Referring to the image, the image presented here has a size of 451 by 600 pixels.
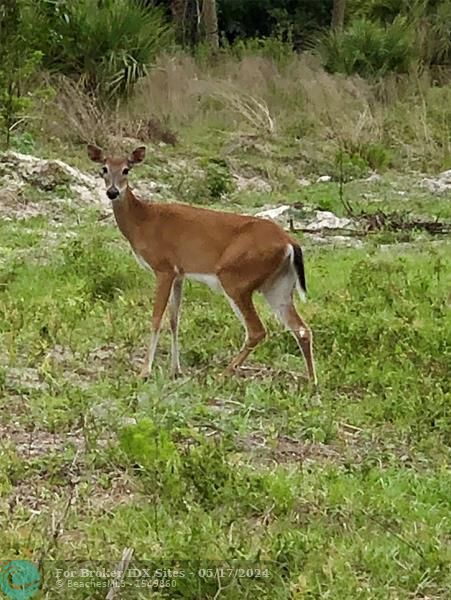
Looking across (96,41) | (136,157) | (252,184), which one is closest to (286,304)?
(136,157)

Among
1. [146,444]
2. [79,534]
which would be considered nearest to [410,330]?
[146,444]

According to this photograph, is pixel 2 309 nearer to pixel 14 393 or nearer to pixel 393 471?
pixel 14 393

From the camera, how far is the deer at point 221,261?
7.55 m

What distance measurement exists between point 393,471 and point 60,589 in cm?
193

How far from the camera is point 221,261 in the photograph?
7.64 metres

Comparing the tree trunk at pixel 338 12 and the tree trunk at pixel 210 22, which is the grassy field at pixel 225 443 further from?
the tree trunk at pixel 338 12

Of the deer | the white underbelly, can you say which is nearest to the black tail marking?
the deer

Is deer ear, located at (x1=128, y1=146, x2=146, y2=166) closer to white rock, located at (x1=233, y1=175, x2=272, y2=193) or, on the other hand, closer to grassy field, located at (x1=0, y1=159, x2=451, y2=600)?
grassy field, located at (x1=0, y1=159, x2=451, y2=600)

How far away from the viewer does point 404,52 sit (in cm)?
2300

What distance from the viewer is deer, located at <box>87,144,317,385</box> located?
7555 mm

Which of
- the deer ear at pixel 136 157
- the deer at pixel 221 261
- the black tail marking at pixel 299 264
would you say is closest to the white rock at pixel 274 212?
the deer ear at pixel 136 157

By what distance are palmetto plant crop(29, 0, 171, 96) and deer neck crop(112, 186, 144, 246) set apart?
10.1 metres

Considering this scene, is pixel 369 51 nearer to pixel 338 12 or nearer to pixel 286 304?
pixel 338 12

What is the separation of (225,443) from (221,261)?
1930 millimetres
